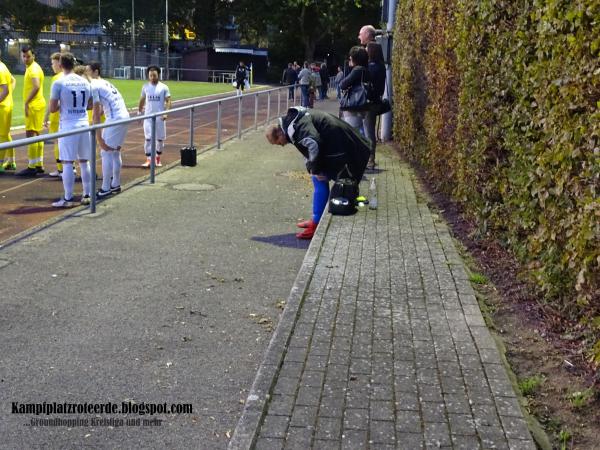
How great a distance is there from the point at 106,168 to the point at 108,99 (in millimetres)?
1053

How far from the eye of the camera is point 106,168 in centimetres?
1005

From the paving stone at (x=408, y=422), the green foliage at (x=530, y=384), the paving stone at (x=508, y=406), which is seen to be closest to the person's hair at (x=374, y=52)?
the green foliage at (x=530, y=384)

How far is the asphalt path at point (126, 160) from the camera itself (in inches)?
316

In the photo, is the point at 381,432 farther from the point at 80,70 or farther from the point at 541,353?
the point at 80,70

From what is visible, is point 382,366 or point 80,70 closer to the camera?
point 382,366


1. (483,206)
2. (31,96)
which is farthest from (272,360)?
(31,96)

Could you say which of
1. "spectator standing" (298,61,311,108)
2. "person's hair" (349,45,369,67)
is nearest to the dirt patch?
"person's hair" (349,45,369,67)

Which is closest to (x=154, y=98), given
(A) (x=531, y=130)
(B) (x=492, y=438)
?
(A) (x=531, y=130)

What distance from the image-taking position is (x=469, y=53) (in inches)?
287

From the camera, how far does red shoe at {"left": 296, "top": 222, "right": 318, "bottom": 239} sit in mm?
8161

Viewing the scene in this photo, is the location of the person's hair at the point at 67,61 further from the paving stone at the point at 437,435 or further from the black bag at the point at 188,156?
the paving stone at the point at 437,435

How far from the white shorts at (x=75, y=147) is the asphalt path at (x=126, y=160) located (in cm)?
47

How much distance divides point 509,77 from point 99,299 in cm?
365

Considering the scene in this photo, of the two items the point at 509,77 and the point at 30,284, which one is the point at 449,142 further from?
the point at 30,284
